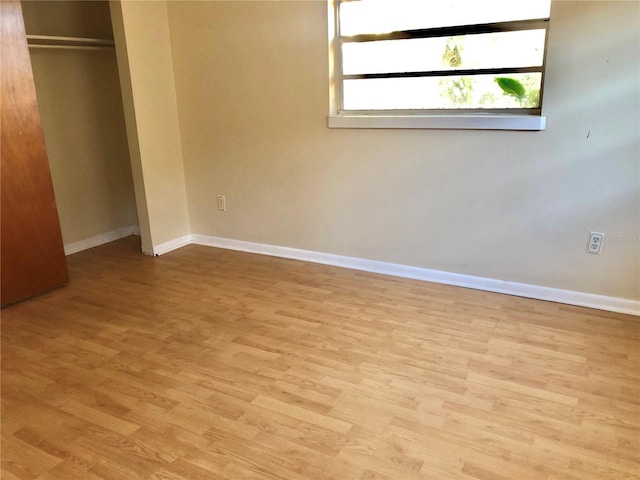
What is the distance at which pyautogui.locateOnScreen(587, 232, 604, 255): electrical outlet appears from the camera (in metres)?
2.62

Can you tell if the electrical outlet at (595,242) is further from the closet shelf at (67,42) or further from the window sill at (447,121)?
the closet shelf at (67,42)

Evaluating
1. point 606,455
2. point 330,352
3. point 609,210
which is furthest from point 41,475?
point 609,210

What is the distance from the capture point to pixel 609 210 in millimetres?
2562

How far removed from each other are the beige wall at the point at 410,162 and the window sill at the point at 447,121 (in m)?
0.05

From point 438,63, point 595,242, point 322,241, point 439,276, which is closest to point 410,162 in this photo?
point 438,63

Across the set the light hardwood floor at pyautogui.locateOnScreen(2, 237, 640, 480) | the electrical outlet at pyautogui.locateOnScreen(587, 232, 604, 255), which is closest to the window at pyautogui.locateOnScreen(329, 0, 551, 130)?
the electrical outlet at pyautogui.locateOnScreen(587, 232, 604, 255)

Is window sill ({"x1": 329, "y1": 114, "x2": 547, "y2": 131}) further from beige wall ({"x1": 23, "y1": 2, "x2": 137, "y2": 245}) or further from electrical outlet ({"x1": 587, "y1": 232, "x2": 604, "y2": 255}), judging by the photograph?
beige wall ({"x1": 23, "y1": 2, "x2": 137, "y2": 245})

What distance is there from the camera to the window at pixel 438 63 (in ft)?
8.65

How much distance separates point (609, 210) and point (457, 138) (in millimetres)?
898

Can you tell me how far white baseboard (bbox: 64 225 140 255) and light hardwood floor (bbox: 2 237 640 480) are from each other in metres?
0.76

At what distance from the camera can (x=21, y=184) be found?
2783 mm

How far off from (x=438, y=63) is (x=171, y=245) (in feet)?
7.88

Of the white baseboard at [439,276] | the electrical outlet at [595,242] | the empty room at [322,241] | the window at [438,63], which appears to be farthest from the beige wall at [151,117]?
the electrical outlet at [595,242]

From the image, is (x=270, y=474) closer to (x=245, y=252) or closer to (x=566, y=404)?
(x=566, y=404)
